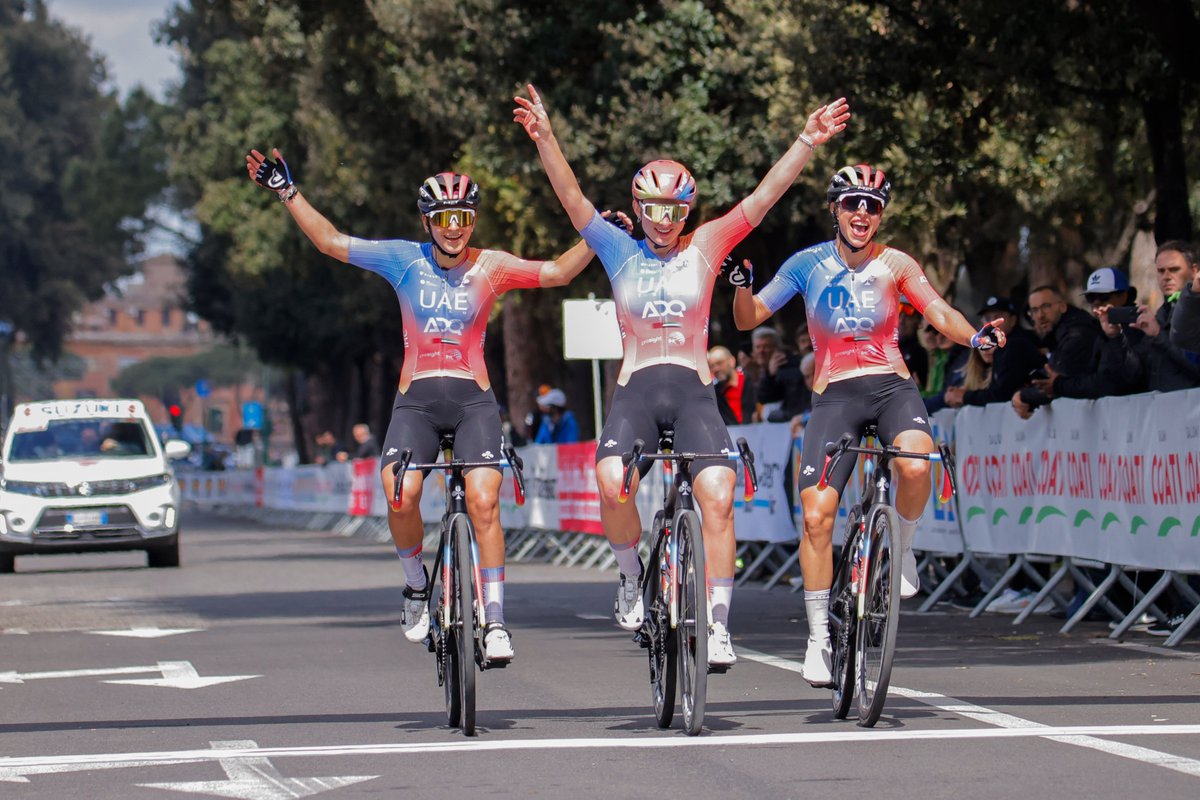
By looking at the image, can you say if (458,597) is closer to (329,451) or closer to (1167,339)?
(1167,339)

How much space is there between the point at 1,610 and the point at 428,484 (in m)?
14.6

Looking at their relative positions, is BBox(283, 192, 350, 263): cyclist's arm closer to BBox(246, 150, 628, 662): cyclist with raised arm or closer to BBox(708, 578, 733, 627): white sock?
BBox(246, 150, 628, 662): cyclist with raised arm

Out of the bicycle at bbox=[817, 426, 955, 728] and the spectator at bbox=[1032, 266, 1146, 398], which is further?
the spectator at bbox=[1032, 266, 1146, 398]

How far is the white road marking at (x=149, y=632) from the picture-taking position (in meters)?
15.1

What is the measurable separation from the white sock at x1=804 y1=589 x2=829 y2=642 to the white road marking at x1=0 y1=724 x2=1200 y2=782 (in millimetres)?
602

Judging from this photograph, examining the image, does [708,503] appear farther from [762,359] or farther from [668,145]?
[668,145]

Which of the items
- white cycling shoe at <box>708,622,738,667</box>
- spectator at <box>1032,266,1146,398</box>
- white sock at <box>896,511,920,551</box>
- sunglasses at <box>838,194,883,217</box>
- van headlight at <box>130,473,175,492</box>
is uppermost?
sunglasses at <box>838,194,883,217</box>

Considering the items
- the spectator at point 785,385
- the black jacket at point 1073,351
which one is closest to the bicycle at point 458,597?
the black jacket at point 1073,351

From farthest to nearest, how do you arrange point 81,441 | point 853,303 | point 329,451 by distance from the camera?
1. point 329,451
2. point 81,441
3. point 853,303

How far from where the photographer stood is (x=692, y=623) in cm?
834

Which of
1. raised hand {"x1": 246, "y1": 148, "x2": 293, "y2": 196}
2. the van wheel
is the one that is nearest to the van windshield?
the van wheel

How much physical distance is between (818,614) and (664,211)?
5.62 ft

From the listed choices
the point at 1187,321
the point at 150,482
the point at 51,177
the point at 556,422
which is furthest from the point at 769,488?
the point at 51,177

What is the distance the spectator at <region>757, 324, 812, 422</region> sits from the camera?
18.8 metres
